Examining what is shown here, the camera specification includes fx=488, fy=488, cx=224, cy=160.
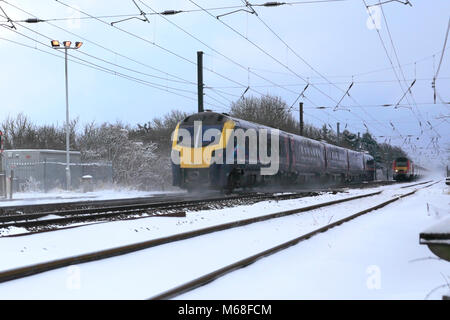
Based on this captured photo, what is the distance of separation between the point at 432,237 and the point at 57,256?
444 centimetres

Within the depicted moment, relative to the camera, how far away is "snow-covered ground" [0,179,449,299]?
4.72 meters

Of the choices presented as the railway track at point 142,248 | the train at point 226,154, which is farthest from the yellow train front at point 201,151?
the railway track at point 142,248

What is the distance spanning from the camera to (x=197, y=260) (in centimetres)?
633

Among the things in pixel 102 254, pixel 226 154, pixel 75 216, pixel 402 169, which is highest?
pixel 226 154

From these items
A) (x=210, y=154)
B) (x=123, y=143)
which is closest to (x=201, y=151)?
(x=210, y=154)

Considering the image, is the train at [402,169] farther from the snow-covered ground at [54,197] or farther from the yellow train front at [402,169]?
the snow-covered ground at [54,197]

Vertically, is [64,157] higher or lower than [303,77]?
lower

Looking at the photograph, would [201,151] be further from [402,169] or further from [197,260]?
[402,169]

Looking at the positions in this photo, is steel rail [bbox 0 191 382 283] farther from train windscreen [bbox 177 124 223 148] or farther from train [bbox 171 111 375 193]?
train windscreen [bbox 177 124 223 148]

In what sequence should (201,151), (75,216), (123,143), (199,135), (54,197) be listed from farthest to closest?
(123,143)
(54,197)
(199,135)
(201,151)
(75,216)

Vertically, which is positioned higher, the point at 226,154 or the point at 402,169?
the point at 226,154

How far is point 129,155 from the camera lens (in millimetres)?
42312
